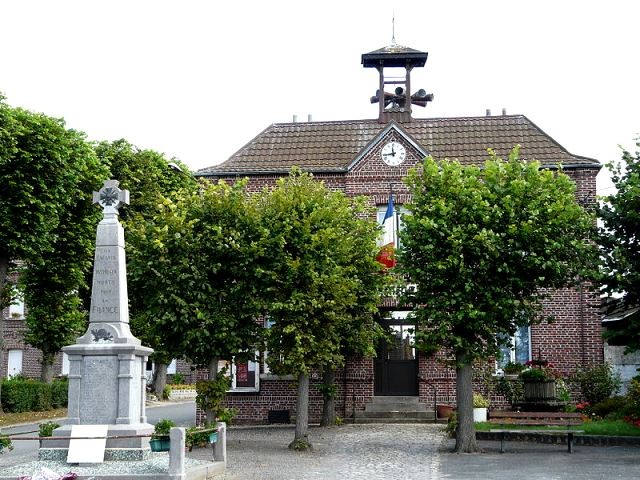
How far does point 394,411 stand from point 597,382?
Answer: 6.18 meters

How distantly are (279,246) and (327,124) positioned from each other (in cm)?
1203

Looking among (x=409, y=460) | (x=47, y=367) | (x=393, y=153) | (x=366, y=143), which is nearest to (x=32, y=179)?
(x=366, y=143)

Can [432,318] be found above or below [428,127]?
below

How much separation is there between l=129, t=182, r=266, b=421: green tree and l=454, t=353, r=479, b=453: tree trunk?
503cm

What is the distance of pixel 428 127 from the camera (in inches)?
1199


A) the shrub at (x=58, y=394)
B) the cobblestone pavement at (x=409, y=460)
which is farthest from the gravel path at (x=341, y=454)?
the shrub at (x=58, y=394)

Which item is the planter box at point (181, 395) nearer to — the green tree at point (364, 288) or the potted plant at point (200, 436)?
the green tree at point (364, 288)

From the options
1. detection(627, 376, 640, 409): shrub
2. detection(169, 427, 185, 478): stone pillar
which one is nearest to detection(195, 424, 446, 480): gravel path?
detection(169, 427, 185, 478): stone pillar

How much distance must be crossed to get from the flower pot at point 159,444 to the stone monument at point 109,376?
0.53 meters

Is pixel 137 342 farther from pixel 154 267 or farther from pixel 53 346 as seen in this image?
pixel 53 346

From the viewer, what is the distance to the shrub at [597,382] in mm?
24938

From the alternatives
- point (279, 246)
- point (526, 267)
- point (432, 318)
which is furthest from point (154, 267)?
point (526, 267)

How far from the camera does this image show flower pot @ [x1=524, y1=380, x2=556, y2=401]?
22.8 meters

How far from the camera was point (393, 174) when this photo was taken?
91.8 ft
